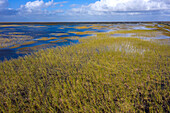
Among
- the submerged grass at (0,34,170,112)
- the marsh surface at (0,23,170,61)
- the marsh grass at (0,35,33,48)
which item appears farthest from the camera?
the marsh grass at (0,35,33,48)

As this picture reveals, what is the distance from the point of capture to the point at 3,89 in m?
6.43

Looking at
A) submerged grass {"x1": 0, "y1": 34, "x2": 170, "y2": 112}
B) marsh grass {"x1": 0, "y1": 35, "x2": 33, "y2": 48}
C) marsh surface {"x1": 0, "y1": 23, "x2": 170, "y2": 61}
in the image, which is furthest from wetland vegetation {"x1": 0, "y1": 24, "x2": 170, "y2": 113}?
marsh grass {"x1": 0, "y1": 35, "x2": 33, "y2": 48}

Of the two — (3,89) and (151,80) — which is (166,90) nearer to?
(151,80)

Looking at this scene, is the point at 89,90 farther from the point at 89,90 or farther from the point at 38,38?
the point at 38,38

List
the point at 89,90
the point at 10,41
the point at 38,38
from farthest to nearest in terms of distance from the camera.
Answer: the point at 38,38 < the point at 10,41 < the point at 89,90

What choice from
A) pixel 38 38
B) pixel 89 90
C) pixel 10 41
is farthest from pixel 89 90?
pixel 38 38

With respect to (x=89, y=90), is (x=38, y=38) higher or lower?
higher

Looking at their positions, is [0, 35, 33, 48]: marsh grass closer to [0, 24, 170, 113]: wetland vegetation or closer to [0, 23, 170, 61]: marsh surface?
[0, 23, 170, 61]: marsh surface

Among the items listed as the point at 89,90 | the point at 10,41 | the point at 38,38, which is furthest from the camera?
the point at 38,38

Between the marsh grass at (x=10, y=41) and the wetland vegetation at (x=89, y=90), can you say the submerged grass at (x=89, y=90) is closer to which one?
the wetland vegetation at (x=89, y=90)

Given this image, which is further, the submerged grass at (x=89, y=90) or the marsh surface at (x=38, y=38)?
the marsh surface at (x=38, y=38)

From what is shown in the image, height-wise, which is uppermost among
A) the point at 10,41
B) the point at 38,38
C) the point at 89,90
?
the point at 38,38

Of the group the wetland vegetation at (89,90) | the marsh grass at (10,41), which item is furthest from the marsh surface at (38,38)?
the wetland vegetation at (89,90)

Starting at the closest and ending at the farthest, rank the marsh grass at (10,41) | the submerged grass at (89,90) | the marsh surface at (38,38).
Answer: the submerged grass at (89,90)
the marsh surface at (38,38)
the marsh grass at (10,41)
